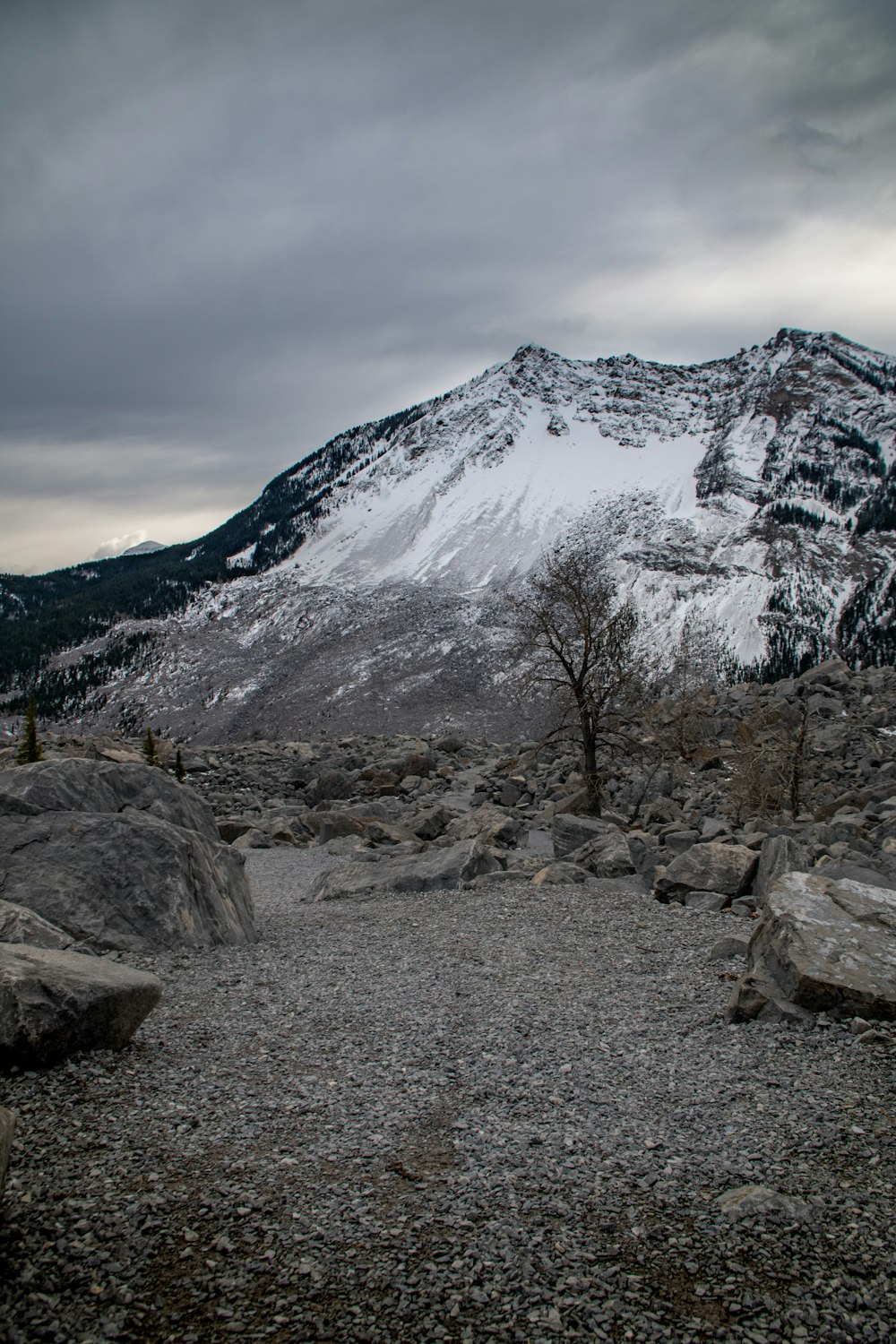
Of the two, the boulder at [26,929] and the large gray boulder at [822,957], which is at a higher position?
the boulder at [26,929]

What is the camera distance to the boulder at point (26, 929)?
336 inches

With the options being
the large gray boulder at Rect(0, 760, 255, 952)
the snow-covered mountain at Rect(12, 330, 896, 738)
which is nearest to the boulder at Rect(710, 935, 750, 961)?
the large gray boulder at Rect(0, 760, 255, 952)

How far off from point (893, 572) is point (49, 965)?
172m

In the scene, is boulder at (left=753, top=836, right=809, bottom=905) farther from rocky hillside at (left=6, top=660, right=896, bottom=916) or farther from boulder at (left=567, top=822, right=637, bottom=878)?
boulder at (left=567, top=822, right=637, bottom=878)

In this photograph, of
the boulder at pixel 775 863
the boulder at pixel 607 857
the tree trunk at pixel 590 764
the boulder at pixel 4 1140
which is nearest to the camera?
the boulder at pixel 4 1140

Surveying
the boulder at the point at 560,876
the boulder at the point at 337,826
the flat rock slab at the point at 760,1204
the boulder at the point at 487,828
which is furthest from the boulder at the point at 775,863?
the boulder at the point at 337,826

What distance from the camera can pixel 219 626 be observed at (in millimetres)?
157750

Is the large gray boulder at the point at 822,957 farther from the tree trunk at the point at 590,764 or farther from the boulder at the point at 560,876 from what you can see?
the tree trunk at the point at 590,764

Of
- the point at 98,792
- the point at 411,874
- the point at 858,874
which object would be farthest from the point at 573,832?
the point at 98,792

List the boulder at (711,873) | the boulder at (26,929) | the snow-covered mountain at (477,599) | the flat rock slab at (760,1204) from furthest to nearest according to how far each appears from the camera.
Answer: the snow-covered mountain at (477,599)
the boulder at (711,873)
the boulder at (26,929)
the flat rock slab at (760,1204)

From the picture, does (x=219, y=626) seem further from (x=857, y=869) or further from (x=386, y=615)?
(x=857, y=869)

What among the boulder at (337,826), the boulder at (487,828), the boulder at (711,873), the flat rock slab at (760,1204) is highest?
the flat rock slab at (760,1204)

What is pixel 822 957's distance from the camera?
8.22m

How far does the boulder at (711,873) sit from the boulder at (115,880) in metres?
7.97
